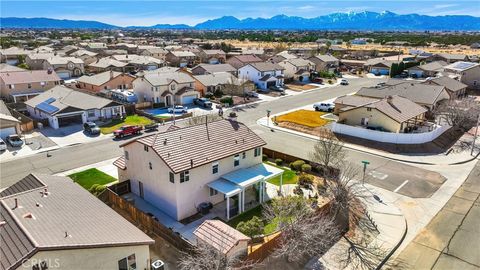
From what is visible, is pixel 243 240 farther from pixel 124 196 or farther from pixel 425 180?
pixel 425 180

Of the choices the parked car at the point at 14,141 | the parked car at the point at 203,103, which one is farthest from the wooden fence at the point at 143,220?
the parked car at the point at 203,103

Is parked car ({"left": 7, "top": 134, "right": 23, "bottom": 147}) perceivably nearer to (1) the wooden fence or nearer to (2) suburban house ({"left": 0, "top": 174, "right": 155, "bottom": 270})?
(1) the wooden fence

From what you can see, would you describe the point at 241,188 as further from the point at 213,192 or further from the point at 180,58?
the point at 180,58

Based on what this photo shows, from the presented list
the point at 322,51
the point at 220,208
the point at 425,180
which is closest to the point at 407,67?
the point at 322,51

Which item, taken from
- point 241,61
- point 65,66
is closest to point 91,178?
point 241,61

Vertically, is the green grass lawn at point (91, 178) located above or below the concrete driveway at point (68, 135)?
below

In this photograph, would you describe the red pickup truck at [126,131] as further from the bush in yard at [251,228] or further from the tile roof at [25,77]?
the tile roof at [25,77]
